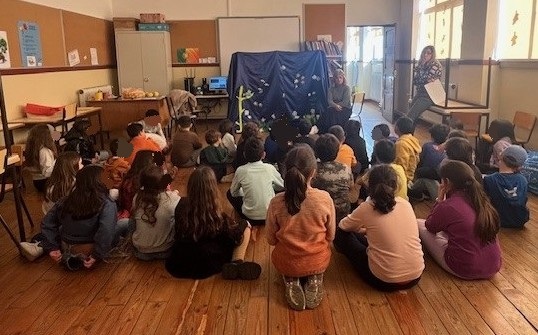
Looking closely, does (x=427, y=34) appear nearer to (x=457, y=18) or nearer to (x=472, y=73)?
(x=457, y=18)

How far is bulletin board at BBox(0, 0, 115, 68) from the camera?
5883 millimetres

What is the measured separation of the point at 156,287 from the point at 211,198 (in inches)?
24.2

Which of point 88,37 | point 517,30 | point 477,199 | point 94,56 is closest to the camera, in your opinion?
point 477,199

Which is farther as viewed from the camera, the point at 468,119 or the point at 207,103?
the point at 207,103

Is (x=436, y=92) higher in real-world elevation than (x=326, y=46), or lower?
lower

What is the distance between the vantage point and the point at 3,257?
3242mm

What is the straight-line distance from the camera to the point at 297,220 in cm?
249

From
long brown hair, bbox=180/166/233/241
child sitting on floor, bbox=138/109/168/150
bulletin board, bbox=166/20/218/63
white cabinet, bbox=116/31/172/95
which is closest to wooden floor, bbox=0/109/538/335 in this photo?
long brown hair, bbox=180/166/233/241

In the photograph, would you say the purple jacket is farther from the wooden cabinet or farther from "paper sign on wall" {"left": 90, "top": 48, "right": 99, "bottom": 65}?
"paper sign on wall" {"left": 90, "top": 48, "right": 99, "bottom": 65}

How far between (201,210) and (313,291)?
0.77 metres

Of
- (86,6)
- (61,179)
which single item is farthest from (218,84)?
(61,179)

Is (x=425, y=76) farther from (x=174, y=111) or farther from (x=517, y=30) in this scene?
(x=174, y=111)

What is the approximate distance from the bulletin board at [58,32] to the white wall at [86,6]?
0.25 feet

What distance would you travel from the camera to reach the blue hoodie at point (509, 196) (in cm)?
337
